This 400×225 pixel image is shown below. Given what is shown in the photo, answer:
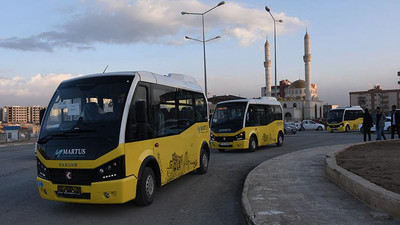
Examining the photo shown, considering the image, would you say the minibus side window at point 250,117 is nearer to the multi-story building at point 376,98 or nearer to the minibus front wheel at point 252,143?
the minibus front wheel at point 252,143

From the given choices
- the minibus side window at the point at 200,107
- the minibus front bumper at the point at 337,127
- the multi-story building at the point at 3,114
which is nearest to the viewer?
the minibus side window at the point at 200,107

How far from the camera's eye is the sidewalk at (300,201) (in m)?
5.20

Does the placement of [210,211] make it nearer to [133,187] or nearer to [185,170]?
[133,187]

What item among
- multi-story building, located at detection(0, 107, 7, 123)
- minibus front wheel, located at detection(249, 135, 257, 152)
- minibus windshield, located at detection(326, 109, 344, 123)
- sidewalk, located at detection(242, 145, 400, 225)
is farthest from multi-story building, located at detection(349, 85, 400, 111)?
multi-story building, located at detection(0, 107, 7, 123)

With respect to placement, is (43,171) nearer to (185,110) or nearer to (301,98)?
(185,110)

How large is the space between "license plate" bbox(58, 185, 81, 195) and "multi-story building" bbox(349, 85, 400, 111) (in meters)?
142

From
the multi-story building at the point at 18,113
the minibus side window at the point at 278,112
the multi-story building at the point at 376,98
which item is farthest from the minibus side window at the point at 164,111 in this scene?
the multi-story building at the point at 18,113

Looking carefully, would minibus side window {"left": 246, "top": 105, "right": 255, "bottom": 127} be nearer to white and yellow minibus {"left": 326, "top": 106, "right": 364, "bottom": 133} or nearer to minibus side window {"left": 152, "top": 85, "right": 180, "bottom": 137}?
minibus side window {"left": 152, "top": 85, "right": 180, "bottom": 137}

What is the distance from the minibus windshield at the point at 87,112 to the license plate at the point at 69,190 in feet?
1.78

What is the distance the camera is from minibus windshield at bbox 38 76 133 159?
5938 millimetres

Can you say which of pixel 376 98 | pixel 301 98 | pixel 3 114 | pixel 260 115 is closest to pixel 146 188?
pixel 260 115

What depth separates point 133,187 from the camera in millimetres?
6059

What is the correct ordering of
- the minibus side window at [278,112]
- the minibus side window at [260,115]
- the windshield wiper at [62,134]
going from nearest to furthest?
the windshield wiper at [62,134] < the minibus side window at [260,115] < the minibus side window at [278,112]

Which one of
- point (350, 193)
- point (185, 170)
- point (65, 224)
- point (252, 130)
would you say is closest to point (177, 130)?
point (185, 170)
